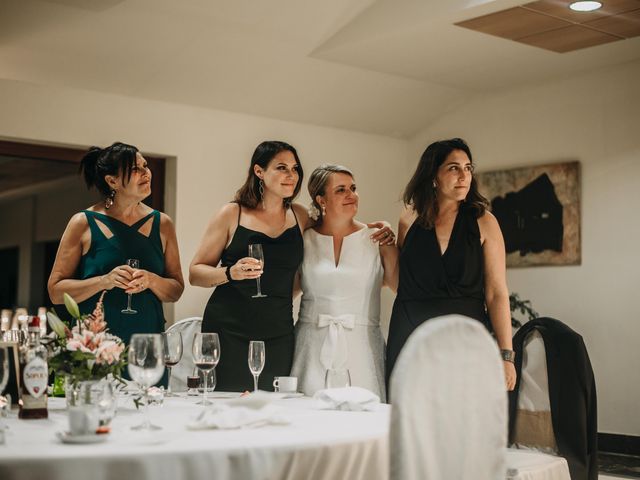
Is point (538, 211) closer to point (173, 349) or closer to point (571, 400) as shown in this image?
point (571, 400)

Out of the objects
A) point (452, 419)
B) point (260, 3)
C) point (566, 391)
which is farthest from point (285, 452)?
point (260, 3)

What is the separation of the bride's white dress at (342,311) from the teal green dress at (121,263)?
689 millimetres

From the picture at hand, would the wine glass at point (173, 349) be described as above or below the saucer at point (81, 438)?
above

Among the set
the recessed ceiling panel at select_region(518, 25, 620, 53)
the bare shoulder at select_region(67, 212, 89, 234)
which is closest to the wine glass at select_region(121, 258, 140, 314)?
the bare shoulder at select_region(67, 212, 89, 234)

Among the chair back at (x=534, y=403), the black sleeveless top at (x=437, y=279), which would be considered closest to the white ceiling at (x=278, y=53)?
the black sleeveless top at (x=437, y=279)

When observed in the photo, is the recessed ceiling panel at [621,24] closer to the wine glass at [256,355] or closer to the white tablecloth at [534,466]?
the white tablecloth at [534,466]

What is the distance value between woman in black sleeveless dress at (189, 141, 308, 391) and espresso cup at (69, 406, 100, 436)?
192 cm

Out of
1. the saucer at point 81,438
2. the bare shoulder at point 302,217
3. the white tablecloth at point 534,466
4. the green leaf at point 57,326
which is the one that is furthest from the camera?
the bare shoulder at point 302,217

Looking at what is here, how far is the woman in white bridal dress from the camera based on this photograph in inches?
162

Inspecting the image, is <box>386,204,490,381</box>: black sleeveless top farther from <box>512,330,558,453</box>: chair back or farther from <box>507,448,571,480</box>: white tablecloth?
<box>507,448,571,480</box>: white tablecloth

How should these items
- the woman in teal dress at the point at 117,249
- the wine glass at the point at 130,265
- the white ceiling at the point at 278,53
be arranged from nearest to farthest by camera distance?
the wine glass at the point at 130,265 < the woman in teal dress at the point at 117,249 < the white ceiling at the point at 278,53

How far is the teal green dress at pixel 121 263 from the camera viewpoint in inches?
161

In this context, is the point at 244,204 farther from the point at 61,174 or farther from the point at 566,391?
the point at 61,174

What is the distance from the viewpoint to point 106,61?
6.36m
